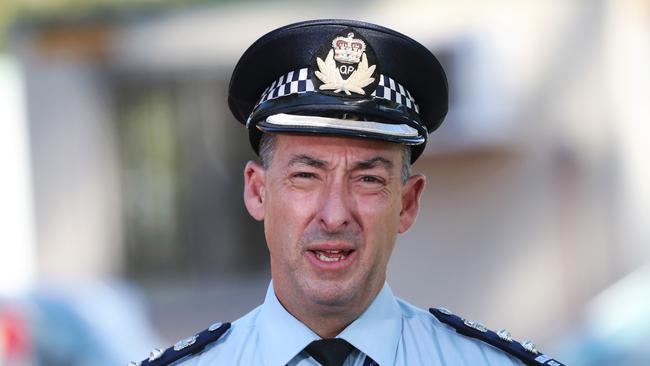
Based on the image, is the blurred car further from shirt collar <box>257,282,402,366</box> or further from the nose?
the nose

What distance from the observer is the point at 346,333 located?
2984mm

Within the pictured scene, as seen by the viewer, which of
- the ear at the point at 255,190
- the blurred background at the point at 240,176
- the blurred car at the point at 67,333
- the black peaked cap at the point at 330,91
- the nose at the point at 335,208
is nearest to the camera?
the nose at the point at 335,208

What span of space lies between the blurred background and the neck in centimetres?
385

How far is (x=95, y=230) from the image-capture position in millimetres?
12438

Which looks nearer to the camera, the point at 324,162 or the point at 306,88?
the point at 324,162

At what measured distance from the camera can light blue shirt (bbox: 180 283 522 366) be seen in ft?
9.82

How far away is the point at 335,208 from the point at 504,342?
554mm

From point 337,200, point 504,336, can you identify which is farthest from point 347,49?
point 504,336

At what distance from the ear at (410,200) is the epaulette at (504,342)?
25 cm

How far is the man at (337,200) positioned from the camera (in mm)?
2914

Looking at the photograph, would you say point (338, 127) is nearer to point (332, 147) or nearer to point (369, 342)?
point (332, 147)

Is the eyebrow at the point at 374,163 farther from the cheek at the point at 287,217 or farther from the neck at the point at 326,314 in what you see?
the neck at the point at 326,314

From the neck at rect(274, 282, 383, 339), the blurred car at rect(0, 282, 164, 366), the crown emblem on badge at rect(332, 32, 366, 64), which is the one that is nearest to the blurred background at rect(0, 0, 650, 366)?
the blurred car at rect(0, 282, 164, 366)

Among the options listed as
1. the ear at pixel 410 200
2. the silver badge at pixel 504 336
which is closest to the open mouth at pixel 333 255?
the ear at pixel 410 200
